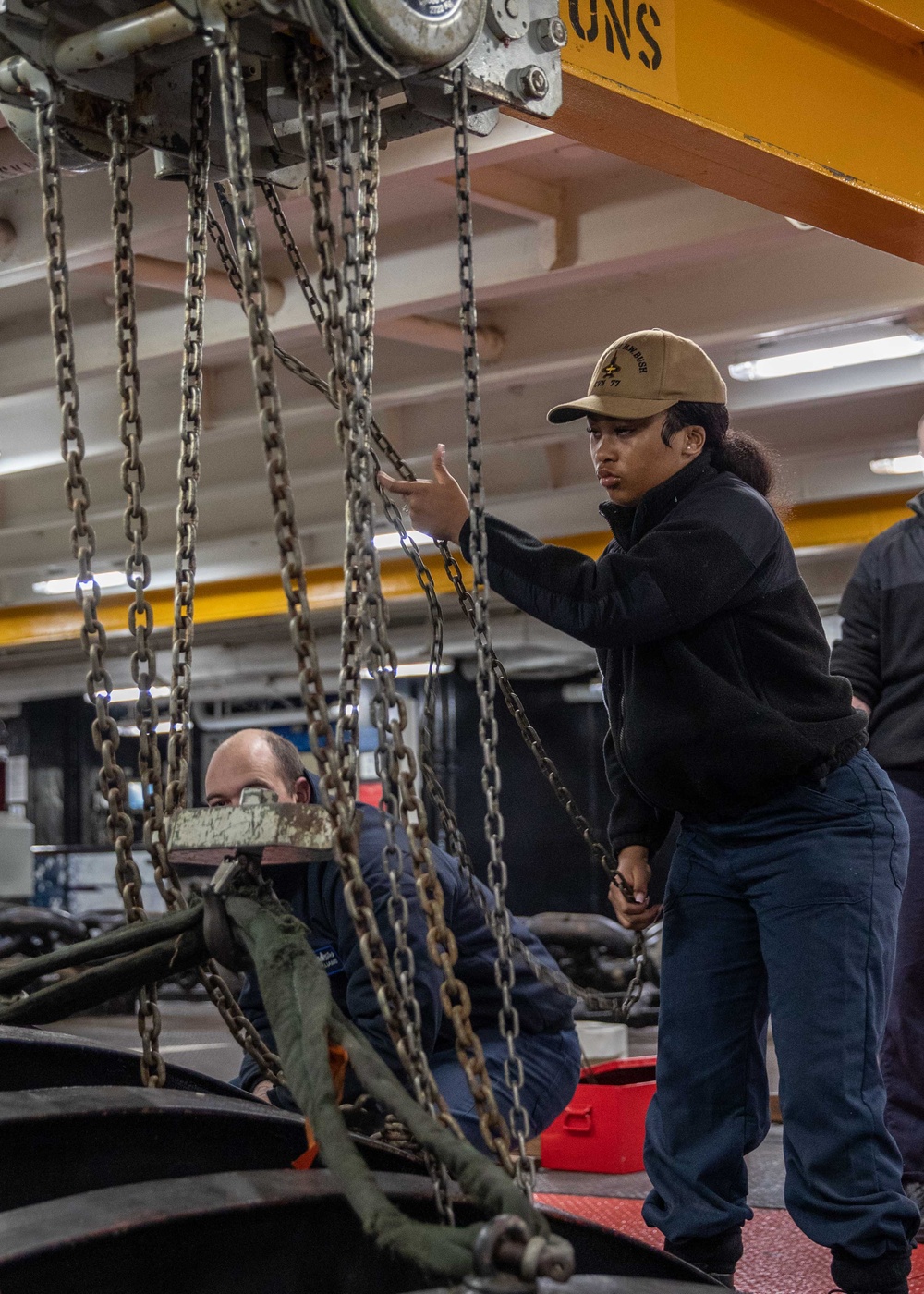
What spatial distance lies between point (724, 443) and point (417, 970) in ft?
3.57

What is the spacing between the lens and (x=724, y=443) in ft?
8.38

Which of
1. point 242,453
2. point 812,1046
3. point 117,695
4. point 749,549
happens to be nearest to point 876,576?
point 749,549

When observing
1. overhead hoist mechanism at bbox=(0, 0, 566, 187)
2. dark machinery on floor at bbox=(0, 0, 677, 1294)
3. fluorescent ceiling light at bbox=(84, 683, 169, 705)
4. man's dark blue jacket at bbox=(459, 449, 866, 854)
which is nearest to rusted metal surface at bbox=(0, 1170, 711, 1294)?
dark machinery on floor at bbox=(0, 0, 677, 1294)

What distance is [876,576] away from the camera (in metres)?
3.51

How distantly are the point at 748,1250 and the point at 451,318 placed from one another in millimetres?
4530

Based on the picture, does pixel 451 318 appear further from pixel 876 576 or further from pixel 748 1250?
pixel 748 1250

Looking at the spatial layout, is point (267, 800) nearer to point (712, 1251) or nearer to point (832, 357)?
point (712, 1251)

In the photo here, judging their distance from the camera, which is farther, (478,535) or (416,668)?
(416,668)

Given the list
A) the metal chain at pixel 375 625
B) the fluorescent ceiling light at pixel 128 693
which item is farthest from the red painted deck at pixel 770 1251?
the fluorescent ceiling light at pixel 128 693

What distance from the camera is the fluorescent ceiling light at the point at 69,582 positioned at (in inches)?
425

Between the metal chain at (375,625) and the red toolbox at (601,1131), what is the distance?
278 cm

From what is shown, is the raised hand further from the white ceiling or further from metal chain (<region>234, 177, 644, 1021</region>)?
the white ceiling

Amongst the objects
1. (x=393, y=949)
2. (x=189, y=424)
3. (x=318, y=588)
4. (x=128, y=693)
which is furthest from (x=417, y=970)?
(x=128, y=693)

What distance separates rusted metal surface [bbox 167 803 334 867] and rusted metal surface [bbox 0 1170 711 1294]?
0.33m
